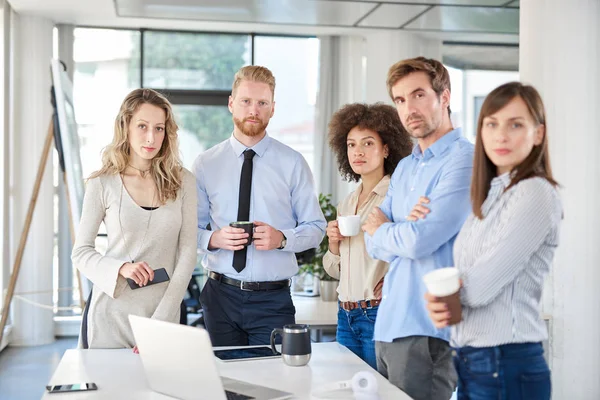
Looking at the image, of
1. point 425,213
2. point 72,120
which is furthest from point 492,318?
point 72,120

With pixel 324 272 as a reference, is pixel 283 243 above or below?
above

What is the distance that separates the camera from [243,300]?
122 inches

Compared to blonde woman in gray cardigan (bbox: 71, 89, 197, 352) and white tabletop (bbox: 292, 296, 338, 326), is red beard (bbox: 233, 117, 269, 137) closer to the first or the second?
blonde woman in gray cardigan (bbox: 71, 89, 197, 352)

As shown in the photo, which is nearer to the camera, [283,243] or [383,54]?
[283,243]

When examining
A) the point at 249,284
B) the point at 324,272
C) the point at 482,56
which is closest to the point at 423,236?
the point at 249,284

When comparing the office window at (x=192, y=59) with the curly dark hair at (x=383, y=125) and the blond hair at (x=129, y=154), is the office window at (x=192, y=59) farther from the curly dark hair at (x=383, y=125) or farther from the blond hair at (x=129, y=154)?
the blond hair at (x=129, y=154)

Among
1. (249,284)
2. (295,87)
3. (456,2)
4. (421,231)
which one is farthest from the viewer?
(295,87)

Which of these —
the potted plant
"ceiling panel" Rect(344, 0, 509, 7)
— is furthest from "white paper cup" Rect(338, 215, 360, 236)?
"ceiling panel" Rect(344, 0, 509, 7)

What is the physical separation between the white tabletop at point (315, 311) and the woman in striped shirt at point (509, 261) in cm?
245

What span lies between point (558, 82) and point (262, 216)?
81.6 inches

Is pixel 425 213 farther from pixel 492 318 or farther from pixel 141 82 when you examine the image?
pixel 141 82

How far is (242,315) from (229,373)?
809mm

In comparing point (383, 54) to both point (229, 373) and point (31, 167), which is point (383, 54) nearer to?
point (31, 167)

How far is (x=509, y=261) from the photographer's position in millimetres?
1852
